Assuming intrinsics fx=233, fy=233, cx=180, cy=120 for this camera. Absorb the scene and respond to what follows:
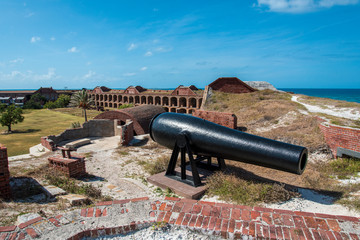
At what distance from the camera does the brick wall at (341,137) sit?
6.10 meters

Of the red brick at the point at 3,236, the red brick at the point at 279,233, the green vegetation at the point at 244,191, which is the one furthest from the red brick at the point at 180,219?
the red brick at the point at 3,236

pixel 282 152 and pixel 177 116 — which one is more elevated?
pixel 177 116

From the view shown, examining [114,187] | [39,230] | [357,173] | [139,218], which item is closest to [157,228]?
[139,218]

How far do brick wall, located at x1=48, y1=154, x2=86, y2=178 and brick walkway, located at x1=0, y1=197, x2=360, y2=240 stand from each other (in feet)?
11.7

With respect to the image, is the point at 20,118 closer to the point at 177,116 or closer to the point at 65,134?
the point at 65,134

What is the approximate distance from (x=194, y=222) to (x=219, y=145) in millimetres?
1914

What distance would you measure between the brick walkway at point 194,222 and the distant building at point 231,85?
2116cm

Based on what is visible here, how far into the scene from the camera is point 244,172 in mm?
5695

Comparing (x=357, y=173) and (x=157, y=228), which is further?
(x=357, y=173)

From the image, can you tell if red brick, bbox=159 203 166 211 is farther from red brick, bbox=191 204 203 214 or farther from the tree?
the tree

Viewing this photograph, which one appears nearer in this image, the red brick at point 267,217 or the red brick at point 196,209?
the red brick at point 267,217

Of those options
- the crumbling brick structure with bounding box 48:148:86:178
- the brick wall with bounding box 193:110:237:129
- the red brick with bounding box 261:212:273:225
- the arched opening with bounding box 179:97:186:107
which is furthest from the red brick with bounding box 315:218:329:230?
the arched opening with bounding box 179:97:186:107

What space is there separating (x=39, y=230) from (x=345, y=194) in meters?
4.86

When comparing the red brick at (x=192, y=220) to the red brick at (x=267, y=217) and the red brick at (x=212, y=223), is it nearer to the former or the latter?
the red brick at (x=212, y=223)
